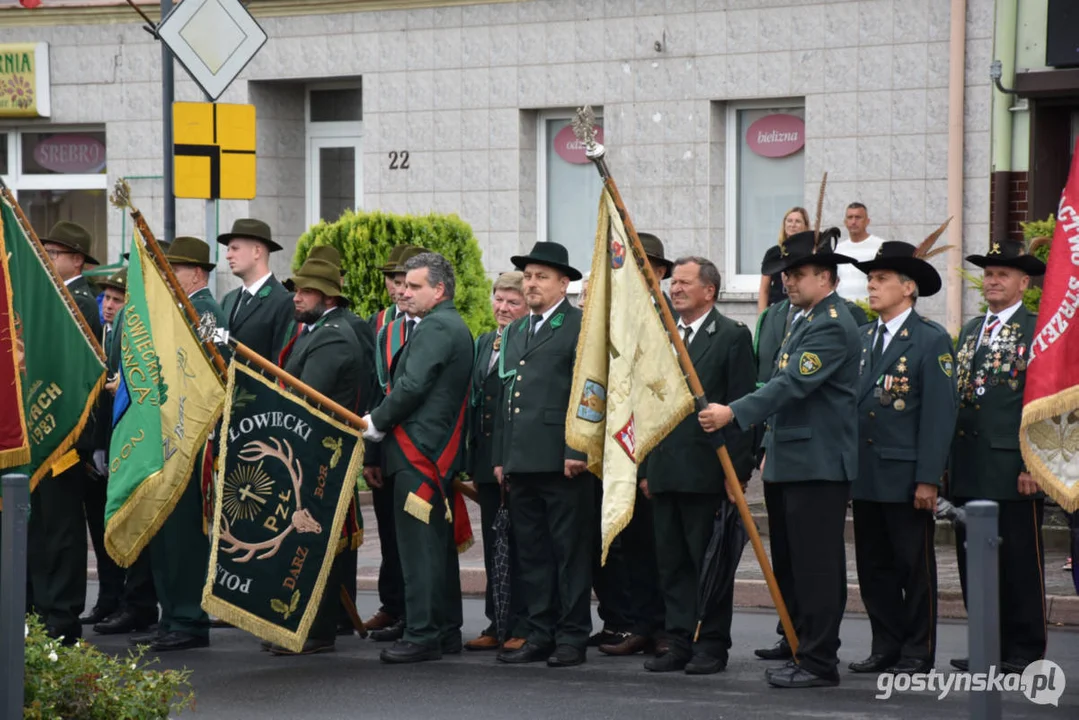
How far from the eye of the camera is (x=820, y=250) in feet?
28.9

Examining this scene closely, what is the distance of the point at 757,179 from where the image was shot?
688 inches

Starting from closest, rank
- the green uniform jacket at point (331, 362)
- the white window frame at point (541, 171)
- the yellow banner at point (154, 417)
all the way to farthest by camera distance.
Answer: the yellow banner at point (154, 417) < the green uniform jacket at point (331, 362) < the white window frame at point (541, 171)

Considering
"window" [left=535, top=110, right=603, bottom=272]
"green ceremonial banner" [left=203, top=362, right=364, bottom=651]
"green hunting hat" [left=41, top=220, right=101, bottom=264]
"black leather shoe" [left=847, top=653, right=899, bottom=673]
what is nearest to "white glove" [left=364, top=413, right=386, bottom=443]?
"green ceremonial banner" [left=203, top=362, right=364, bottom=651]

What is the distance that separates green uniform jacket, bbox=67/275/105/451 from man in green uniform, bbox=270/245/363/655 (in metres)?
1.20

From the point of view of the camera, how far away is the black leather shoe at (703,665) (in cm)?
877

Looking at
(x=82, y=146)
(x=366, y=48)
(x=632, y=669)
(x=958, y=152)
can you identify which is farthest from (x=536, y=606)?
(x=82, y=146)

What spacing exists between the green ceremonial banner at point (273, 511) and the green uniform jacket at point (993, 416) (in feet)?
10.1

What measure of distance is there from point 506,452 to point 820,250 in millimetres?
1890

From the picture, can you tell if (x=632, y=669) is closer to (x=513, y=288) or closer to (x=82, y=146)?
(x=513, y=288)

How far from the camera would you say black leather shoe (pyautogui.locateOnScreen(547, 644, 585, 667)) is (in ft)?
29.9

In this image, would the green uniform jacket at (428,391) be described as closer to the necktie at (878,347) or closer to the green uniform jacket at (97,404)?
the green uniform jacket at (97,404)

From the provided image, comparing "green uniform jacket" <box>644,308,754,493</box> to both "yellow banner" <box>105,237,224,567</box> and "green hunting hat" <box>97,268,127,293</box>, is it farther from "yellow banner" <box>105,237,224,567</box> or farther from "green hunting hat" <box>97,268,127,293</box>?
"green hunting hat" <box>97,268,127,293</box>

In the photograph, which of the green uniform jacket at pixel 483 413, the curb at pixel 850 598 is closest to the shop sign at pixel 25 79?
the curb at pixel 850 598

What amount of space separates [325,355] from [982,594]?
4927 mm
